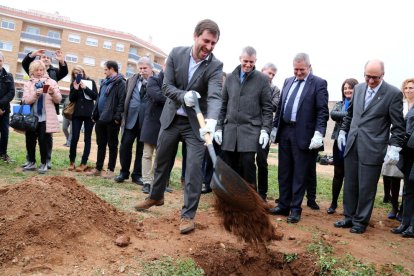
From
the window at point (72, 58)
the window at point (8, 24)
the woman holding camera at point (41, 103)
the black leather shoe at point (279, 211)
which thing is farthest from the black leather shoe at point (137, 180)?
the window at point (8, 24)

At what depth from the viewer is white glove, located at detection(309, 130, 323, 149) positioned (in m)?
5.03

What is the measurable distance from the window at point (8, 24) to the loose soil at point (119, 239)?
158 feet

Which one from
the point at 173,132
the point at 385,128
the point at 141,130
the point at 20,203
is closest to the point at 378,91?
the point at 385,128

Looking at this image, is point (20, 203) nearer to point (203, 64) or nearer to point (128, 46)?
point (203, 64)

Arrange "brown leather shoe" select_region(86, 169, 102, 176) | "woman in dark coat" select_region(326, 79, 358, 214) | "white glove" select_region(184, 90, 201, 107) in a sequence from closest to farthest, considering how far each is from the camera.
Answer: "white glove" select_region(184, 90, 201, 107), "woman in dark coat" select_region(326, 79, 358, 214), "brown leather shoe" select_region(86, 169, 102, 176)

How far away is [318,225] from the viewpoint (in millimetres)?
5051

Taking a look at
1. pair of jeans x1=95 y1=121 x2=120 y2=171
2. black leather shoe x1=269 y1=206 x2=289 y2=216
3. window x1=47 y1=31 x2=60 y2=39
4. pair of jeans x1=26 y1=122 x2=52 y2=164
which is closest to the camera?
pair of jeans x1=26 y1=122 x2=52 y2=164

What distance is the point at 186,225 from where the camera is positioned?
4.15 m

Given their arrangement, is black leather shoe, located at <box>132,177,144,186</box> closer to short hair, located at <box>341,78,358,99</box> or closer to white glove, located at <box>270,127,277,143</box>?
white glove, located at <box>270,127,277,143</box>

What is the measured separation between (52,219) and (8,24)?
49.3m

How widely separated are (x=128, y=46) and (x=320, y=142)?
47.5 metres

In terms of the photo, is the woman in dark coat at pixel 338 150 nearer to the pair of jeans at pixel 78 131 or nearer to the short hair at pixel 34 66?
the pair of jeans at pixel 78 131

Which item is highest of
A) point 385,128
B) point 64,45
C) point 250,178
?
point 64,45

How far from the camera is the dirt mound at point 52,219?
333 centimetres
